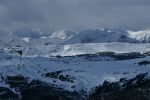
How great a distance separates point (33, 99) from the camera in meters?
199

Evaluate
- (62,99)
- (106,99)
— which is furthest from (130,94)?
(62,99)

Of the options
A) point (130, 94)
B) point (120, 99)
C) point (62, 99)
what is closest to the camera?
point (120, 99)

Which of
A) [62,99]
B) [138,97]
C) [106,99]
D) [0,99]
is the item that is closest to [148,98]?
[138,97]

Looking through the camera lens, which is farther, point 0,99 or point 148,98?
point 0,99

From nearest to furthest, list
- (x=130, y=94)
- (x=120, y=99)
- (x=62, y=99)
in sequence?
(x=120, y=99), (x=130, y=94), (x=62, y=99)

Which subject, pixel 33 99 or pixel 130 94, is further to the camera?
pixel 33 99

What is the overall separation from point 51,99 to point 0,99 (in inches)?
681

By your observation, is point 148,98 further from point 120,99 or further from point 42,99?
point 42,99

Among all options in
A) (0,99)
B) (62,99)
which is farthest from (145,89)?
(0,99)

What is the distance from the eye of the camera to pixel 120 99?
563 ft

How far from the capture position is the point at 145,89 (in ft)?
652

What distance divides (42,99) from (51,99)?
4001 mm

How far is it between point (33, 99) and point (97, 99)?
907 inches

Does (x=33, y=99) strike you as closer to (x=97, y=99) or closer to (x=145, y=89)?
(x=97, y=99)
